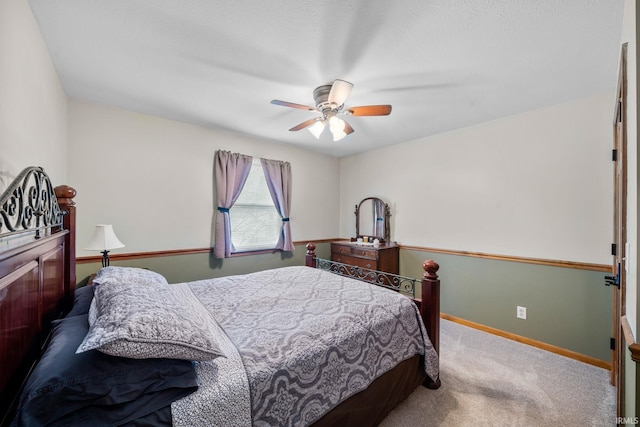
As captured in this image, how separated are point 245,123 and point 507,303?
3.62 m

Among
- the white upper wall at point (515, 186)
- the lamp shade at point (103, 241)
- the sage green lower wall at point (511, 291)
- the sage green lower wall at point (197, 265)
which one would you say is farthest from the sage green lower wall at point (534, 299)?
the lamp shade at point (103, 241)

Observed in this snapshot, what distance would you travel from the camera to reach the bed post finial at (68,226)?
5.40 ft

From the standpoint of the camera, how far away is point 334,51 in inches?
68.1

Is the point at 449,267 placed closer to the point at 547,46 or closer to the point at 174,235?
the point at 547,46

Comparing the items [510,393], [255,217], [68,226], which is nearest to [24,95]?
[68,226]

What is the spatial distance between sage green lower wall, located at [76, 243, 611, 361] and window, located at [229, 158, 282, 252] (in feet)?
0.80

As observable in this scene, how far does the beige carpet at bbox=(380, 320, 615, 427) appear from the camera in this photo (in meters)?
1.69

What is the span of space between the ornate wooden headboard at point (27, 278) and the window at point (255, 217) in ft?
6.72

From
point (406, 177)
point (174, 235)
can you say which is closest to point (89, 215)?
point (174, 235)

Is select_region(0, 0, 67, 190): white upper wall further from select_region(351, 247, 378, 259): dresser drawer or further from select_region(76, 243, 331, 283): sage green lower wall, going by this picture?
select_region(351, 247, 378, 259): dresser drawer

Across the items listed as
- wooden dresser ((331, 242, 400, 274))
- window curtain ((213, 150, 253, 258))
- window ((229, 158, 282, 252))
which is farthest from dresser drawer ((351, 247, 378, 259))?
window curtain ((213, 150, 253, 258))

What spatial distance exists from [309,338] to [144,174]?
267cm

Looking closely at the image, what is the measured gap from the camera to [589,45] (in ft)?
5.50

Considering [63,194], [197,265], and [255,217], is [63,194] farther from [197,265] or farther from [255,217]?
[255,217]
